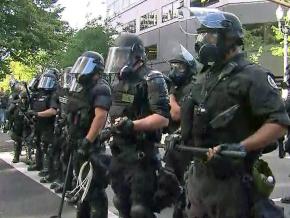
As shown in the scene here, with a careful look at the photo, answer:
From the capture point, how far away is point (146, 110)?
4.66 meters

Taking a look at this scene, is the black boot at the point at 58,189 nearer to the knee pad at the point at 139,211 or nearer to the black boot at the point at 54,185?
the black boot at the point at 54,185

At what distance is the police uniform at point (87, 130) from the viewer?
17.5 ft

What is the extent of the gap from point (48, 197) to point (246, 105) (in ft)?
17.6

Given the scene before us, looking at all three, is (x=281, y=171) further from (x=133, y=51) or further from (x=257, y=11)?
(x=257, y=11)

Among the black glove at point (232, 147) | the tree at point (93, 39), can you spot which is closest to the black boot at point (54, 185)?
the black glove at point (232, 147)

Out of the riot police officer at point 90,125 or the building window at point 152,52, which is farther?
the building window at point 152,52

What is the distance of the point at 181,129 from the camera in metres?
3.47

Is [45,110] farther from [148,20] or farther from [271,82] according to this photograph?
[148,20]

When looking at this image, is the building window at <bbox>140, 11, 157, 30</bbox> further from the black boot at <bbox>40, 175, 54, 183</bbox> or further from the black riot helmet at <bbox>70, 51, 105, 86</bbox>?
the black riot helmet at <bbox>70, 51, 105, 86</bbox>

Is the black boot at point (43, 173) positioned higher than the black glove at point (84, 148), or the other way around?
the black glove at point (84, 148)

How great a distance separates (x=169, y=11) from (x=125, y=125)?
3906 cm

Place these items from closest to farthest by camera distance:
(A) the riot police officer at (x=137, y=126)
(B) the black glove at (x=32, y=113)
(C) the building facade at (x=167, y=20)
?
(A) the riot police officer at (x=137, y=126)
(B) the black glove at (x=32, y=113)
(C) the building facade at (x=167, y=20)

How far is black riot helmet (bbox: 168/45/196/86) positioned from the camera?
21.2 feet

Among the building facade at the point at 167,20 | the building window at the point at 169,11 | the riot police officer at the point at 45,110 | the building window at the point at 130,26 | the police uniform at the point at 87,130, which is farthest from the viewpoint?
the building window at the point at 130,26
